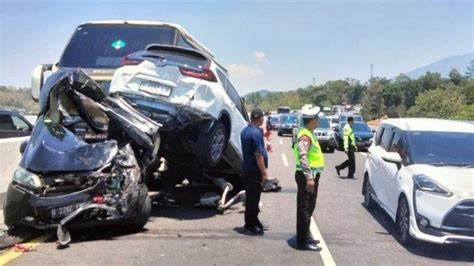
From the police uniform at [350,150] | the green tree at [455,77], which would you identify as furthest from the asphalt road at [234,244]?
the green tree at [455,77]

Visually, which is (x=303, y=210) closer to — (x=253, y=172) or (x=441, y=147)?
(x=253, y=172)

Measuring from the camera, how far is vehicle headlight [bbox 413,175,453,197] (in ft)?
23.7

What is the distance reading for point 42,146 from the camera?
7.62 meters

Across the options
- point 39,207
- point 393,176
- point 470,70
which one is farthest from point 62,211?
point 470,70

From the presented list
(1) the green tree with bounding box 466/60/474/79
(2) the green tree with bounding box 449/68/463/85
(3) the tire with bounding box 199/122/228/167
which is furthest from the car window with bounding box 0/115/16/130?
(1) the green tree with bounding box 466/60/474/79

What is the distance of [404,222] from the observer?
7.81 meters

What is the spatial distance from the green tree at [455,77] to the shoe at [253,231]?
103m

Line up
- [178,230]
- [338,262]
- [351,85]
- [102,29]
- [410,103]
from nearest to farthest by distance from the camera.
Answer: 1. [338,262]
2. [178,230]
3. [102,29]
4. [410,103]
5. [351,85]

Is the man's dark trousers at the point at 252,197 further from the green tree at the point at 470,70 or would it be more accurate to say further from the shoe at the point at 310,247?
the green tree at the point at 470,70

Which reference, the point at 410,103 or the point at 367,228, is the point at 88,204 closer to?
the point at 367,228

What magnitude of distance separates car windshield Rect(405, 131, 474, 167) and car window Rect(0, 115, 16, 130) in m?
12.3

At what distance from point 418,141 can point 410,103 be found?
95.0m

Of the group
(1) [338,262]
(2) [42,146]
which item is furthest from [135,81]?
(1) [338,262]

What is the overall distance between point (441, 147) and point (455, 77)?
348 ft
